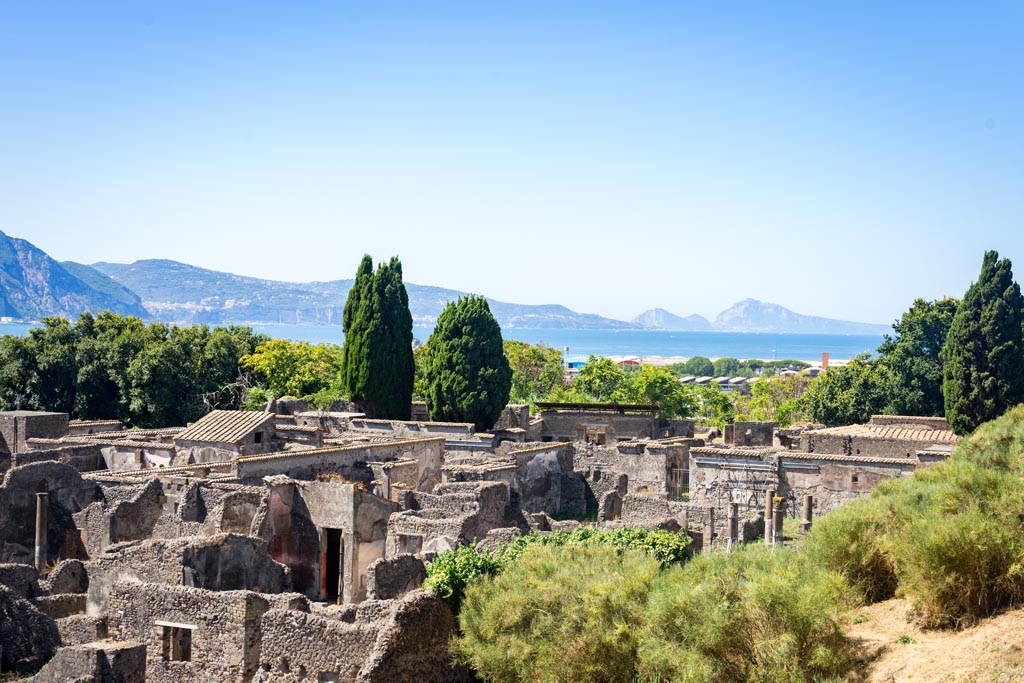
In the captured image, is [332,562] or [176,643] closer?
[176,643]

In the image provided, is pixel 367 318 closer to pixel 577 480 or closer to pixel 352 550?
pixel 577 480

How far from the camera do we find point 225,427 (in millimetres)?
32469

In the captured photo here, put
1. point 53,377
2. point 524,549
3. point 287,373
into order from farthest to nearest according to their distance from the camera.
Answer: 1. point 287,373
2. point 53,377
3. point 524,549

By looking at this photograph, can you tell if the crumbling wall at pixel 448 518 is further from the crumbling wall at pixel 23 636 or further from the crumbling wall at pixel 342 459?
the crumbling wall at pixel 23 636

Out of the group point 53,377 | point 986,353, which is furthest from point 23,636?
point 986,353

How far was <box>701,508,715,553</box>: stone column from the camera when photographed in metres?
25.7

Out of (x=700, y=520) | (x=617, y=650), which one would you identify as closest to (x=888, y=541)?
(x=617, y=650)

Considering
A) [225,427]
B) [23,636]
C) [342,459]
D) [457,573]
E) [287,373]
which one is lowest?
[23,636]

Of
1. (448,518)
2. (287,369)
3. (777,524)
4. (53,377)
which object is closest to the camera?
Answer: (448,518)

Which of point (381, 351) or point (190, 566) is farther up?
point (381, 351)

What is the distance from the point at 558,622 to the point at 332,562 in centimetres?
940

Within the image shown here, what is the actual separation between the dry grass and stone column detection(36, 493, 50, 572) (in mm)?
19201

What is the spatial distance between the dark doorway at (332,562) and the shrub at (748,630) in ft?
35.0

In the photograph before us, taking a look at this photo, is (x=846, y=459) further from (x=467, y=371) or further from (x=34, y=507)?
(x=34, y=507)
